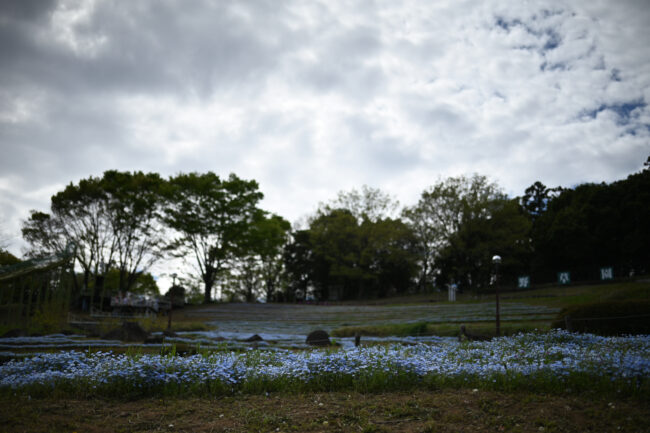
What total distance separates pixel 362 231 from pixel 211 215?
15.3 metres

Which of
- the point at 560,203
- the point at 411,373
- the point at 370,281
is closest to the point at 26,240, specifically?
the point at 370,281

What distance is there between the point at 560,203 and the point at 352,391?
43.2 metres

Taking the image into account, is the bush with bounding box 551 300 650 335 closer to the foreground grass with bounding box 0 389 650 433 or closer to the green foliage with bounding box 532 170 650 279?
the foreground grass with bounding box 0 389 650 433

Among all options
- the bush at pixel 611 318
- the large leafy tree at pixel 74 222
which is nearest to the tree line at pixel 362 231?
the large leafy tree at pixel 74 222

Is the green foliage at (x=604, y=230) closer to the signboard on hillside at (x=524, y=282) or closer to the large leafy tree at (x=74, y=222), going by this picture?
the signboard on hillside at (x=524, y=282)

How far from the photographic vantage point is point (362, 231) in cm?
4234

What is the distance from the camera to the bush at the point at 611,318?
392 inches

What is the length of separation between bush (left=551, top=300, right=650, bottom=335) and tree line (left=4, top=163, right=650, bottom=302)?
2431 cm

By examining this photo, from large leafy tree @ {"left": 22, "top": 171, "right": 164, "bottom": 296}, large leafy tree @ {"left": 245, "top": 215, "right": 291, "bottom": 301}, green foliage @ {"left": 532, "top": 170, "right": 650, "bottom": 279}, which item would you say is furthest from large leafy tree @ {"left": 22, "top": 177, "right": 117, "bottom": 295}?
green foliage @ {"left": 532, "top": 170, "right": 650, "bottom": 279}

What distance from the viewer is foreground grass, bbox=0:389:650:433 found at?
3943 millimetres

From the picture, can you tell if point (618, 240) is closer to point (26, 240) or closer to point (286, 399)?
point (286, 399)

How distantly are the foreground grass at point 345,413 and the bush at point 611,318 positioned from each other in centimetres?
704

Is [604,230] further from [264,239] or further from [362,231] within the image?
[264,239]

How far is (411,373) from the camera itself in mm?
5586
